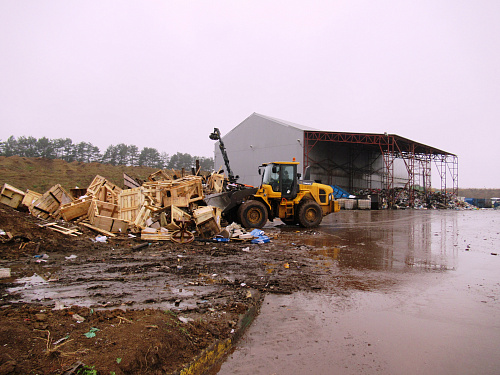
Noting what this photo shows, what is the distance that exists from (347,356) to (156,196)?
9.53m

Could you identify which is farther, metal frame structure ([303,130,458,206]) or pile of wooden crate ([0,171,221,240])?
metal frame structure ([303,130,458,206])

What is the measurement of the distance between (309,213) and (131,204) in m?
7.16

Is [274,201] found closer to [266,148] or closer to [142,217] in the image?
[142,217]

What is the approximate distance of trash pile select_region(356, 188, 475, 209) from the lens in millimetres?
33859

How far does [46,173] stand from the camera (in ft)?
106

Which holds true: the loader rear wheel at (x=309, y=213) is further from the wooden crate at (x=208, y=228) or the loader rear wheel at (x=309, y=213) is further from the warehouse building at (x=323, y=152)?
the warehouse building at (x=323, y=152)

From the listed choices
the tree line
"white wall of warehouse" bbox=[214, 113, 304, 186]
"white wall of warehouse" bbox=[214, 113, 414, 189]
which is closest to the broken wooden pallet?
"white wall of warehouse" bbox=[214, 113, 414, 189]

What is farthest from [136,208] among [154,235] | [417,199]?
[417,199]

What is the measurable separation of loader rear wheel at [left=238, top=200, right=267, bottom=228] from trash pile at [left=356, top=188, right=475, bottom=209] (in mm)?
23169

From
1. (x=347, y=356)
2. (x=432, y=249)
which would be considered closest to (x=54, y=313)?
(x=347, y=356)

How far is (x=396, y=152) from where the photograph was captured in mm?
38594

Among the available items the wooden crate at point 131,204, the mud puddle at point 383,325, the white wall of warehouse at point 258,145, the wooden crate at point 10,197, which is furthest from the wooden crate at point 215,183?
the white wall of warehouse at point 258,145

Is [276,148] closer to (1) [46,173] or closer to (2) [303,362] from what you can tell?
(1) [46,173]

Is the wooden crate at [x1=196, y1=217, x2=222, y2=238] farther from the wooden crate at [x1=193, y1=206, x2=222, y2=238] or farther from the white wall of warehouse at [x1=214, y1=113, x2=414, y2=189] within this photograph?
the white wall of warehouse at [x1=214, y1=113, x2=414, y2=189]
